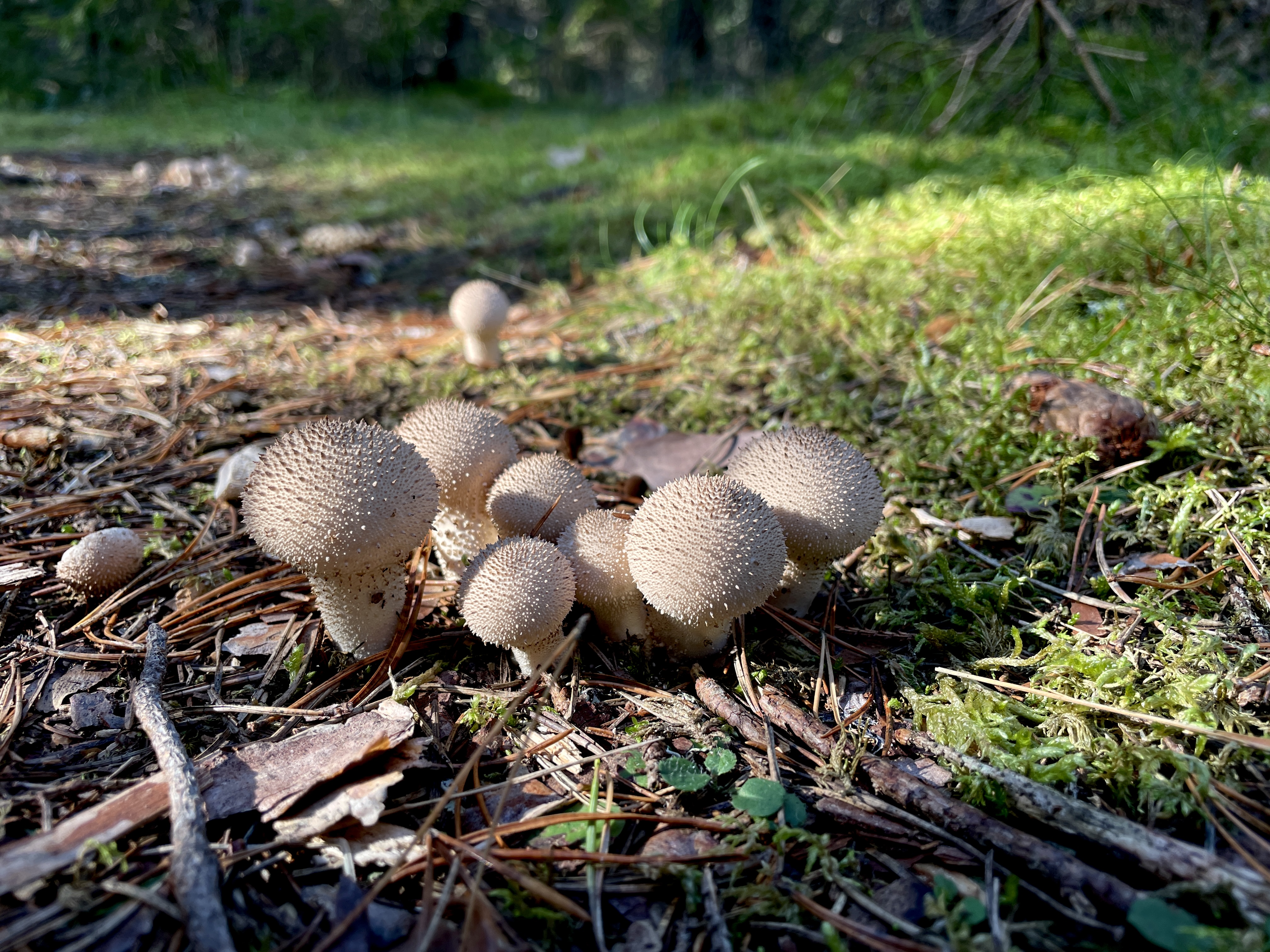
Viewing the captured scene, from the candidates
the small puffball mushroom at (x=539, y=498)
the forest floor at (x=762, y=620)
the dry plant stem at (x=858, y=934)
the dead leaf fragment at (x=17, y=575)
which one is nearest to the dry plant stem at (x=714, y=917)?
the forest floor at (x=762, y=620)

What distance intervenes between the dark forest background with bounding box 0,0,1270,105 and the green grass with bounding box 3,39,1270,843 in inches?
114

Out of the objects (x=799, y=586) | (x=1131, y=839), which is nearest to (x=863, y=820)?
(x=1131, y=839)

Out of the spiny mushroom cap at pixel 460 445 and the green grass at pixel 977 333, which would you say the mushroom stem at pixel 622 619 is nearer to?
the spiny mushroom cap at pixel 460 445

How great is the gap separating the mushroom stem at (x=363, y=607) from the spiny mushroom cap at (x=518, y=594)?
0.29 metres

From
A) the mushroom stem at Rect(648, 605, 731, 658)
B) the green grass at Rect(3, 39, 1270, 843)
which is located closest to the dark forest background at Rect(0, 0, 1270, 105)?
the green grass at Rect(3, 39, 1270, 843)

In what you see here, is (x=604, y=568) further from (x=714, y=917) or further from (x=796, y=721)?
(x=714, y=917)

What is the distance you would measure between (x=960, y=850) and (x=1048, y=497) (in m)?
1.38

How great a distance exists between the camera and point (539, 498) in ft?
7.34

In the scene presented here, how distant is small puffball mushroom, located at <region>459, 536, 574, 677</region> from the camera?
187cm

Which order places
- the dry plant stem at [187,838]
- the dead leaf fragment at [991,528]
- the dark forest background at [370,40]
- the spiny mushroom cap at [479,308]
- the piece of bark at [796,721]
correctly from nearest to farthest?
the dry plant stem at [187,838] → the piece of bark at [796,721] → the dead leaf fragment at [991,528] → the spiny mushroom cap at [479,308] → the dark forest background at [370,40]

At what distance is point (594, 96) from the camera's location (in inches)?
768

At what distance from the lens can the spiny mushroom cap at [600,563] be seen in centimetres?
204

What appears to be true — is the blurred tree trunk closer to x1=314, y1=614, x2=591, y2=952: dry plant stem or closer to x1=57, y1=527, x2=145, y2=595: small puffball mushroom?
x1=57, y1=527, x2=145, y2=595: small puffball mushroom

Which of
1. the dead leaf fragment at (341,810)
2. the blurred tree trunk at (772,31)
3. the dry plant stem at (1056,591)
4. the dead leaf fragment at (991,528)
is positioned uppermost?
the blurred tree trunk at (772,31)
